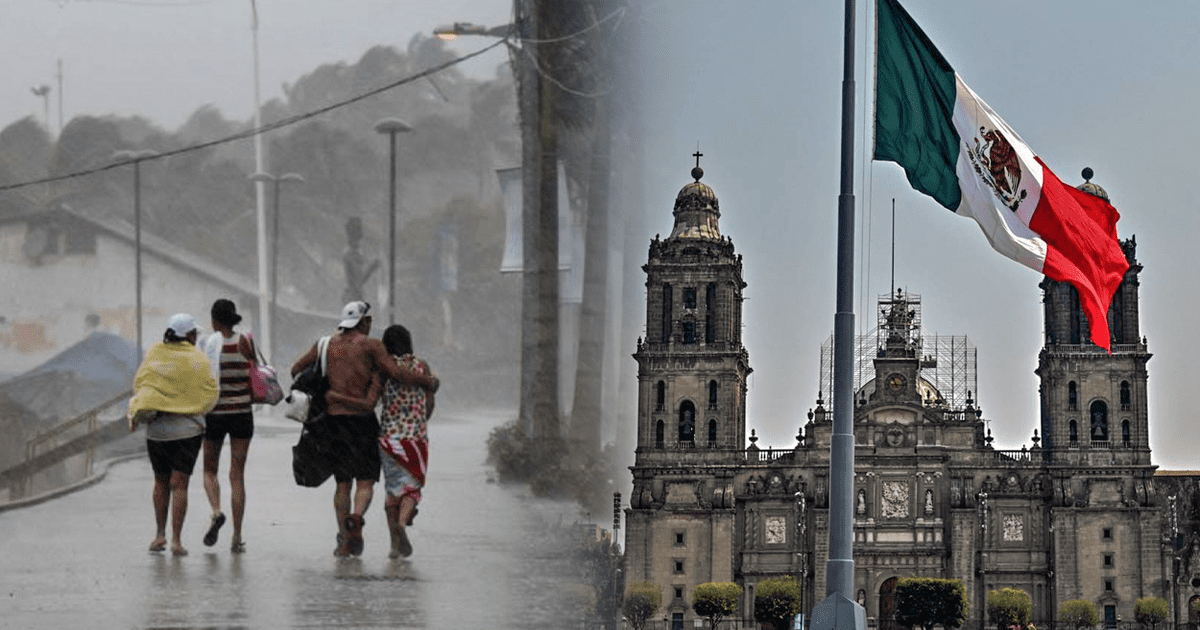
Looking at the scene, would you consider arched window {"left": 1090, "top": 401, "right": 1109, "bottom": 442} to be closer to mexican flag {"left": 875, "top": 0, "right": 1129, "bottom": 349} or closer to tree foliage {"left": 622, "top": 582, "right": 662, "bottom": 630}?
tree foliage {"left": 622, "top": 582, "right": 662, "bottom": 630}

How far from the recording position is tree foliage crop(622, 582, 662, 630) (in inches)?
2677

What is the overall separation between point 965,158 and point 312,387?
6574 millimetres

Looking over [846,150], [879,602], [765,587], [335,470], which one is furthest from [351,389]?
[879,602]

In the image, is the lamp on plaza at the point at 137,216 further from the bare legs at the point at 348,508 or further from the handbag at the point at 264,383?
the bare legs at the point at 348,508

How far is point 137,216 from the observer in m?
6.62

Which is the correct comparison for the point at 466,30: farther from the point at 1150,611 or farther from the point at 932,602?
the point at 1150,611

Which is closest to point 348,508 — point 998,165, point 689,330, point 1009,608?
point 998,165

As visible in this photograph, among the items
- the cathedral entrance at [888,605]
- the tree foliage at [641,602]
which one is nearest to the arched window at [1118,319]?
the cathedral entrance at [888,605]

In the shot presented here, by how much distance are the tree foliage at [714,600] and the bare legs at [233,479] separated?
64.2 m

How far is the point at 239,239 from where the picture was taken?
21.7 feet

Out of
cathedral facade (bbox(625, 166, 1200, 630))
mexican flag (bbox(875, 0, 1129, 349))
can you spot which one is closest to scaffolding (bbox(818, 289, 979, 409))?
cathedral facade (bbox(625, 166, 1200, 630))

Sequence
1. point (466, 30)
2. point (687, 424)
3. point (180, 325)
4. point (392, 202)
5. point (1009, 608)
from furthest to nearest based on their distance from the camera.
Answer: point (687, 424), point (1009, 608), point (466, 30), point (392, 202), point (180, 325)

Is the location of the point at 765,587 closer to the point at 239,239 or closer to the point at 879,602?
the point at 879,602

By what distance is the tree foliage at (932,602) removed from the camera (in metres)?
70.8
